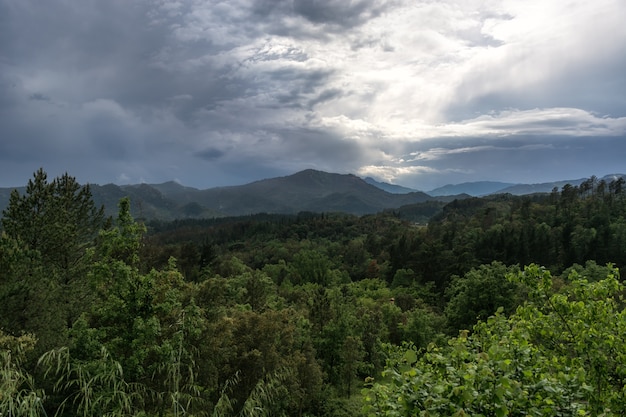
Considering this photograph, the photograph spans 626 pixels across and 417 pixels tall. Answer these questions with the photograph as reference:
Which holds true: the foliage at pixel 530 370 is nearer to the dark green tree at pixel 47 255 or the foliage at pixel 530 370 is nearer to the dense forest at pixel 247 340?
the dense forest at pixel 247 340

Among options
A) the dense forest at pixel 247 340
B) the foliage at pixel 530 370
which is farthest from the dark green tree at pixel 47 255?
the foliage at pixel 530 370

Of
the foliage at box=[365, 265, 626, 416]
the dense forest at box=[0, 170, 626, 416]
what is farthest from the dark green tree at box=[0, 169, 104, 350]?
the foliage at box=[365, 265, 626, 416]

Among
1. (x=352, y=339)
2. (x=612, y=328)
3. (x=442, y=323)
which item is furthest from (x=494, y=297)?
(x=612, y=328)

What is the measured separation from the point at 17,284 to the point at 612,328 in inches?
826

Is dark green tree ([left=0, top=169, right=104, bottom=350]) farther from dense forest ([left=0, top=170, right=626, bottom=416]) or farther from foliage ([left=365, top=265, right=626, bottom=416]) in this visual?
foliage ([left=365, top=265, right=626, bottom=416])

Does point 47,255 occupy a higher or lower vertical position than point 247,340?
Answer: higher

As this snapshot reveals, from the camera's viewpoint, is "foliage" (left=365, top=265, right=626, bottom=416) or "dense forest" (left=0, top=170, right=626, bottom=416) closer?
"foliage" (left=365, top=265, right=626, bottom=416)

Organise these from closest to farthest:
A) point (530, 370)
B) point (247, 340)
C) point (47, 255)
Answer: point (530, 370)
point (247, 340)
point (47, 255)

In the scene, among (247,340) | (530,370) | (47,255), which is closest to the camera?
(530,370)

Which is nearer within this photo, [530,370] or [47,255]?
[530,370]

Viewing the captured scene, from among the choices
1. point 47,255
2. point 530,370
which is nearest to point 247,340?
point 530,370

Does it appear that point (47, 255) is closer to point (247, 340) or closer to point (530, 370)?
point (247, 340)

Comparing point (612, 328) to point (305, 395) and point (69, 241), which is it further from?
point (69, 241)

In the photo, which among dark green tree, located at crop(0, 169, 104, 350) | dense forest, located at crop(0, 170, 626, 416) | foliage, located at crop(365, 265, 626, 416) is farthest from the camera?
dark green tree, located at crop(0, 169, 104, 350)
